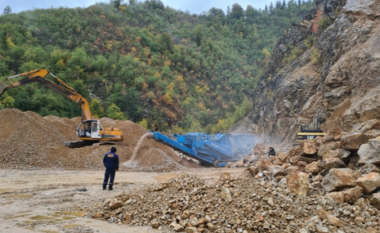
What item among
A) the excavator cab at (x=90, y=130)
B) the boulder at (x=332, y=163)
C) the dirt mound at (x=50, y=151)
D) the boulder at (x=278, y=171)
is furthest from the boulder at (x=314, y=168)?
the excavator cab at (x=90, y=130)

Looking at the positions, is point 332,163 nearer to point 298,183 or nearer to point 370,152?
point 370,152

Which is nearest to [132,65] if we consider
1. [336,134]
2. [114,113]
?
[114,113]

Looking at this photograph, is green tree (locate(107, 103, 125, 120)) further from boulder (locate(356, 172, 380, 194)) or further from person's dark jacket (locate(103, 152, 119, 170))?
boulder (locate(356, 172, 380, 194))

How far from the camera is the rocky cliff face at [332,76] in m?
17.9

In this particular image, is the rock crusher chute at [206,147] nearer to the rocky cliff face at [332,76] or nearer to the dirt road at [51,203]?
the dirt road at [51,203]

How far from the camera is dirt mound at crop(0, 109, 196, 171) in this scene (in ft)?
53.4

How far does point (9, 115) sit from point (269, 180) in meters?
15.5

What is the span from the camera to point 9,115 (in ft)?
58.9

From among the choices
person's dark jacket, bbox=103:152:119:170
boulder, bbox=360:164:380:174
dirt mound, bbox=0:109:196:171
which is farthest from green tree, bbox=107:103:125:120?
boulder, bbox=360:164:380:174

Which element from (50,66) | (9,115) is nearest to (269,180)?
(9,115)

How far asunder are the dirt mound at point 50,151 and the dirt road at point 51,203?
229 cm

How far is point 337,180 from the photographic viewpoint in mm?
6328

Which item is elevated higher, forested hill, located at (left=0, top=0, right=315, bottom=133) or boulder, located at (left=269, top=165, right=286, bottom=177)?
forested hill, located at (left=0, top=0, right=315, bottom=133)

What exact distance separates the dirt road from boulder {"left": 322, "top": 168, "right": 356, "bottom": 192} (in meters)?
3.30
